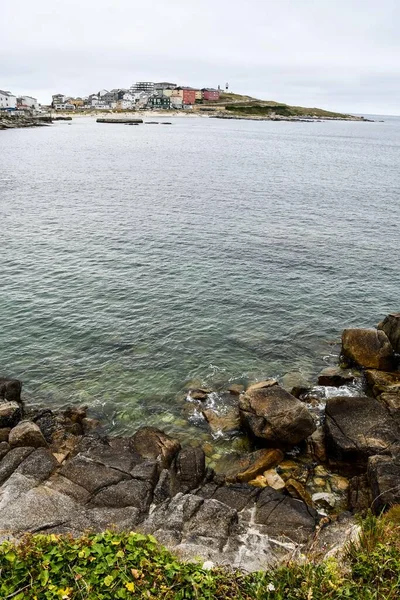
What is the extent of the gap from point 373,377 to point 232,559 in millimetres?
17811

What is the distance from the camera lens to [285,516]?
1838cm

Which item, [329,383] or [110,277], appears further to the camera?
[110,277]

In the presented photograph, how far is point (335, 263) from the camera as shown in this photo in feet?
164

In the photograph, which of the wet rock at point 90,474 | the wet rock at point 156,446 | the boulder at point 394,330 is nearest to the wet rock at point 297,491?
the wet rock at point 156,446

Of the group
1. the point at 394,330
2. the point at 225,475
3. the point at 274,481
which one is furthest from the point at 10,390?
the point at 394,330

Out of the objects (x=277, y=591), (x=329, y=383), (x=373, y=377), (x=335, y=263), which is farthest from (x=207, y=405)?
(x=335, y=263)

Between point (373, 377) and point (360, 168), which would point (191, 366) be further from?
point (360, 168)

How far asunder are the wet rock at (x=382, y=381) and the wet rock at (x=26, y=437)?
20339 millimetres

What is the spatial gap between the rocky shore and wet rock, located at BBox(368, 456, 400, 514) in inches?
1.7

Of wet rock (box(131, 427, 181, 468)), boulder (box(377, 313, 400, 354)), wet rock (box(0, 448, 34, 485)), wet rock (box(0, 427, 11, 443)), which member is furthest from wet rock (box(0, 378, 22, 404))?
boulder (box(377, 313, 400, 354))

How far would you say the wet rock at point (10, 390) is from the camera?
26.9m

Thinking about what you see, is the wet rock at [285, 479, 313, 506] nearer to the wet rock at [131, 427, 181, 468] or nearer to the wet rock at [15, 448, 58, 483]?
the wet rock at [131, 427, 181, 468]

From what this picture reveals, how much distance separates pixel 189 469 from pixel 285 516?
513cm

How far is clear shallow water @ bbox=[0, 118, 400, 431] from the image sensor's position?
103ft
